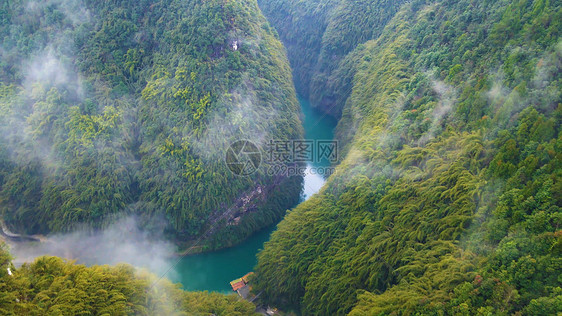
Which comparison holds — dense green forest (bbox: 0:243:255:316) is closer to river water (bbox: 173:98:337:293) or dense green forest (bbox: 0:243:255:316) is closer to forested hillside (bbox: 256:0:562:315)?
forested hillside (bbox: 256:0:562:315)

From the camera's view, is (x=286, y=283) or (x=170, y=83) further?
(x=170, y=83)

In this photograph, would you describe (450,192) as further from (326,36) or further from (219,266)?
(326,36)

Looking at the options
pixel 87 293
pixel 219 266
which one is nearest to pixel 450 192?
pixel 219 266

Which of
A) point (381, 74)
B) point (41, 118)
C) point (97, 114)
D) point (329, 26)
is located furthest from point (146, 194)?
point (329, 26)

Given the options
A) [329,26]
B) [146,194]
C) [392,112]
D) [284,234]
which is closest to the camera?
[284,234]

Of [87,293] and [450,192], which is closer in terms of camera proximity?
[87,293]

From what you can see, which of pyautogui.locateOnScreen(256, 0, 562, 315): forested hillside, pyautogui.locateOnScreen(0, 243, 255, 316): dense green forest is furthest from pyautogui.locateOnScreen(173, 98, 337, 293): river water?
pyautogui.locateOnScreen(0, 243, 255, 316): dense green forest

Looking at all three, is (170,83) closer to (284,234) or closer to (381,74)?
(284,234)
